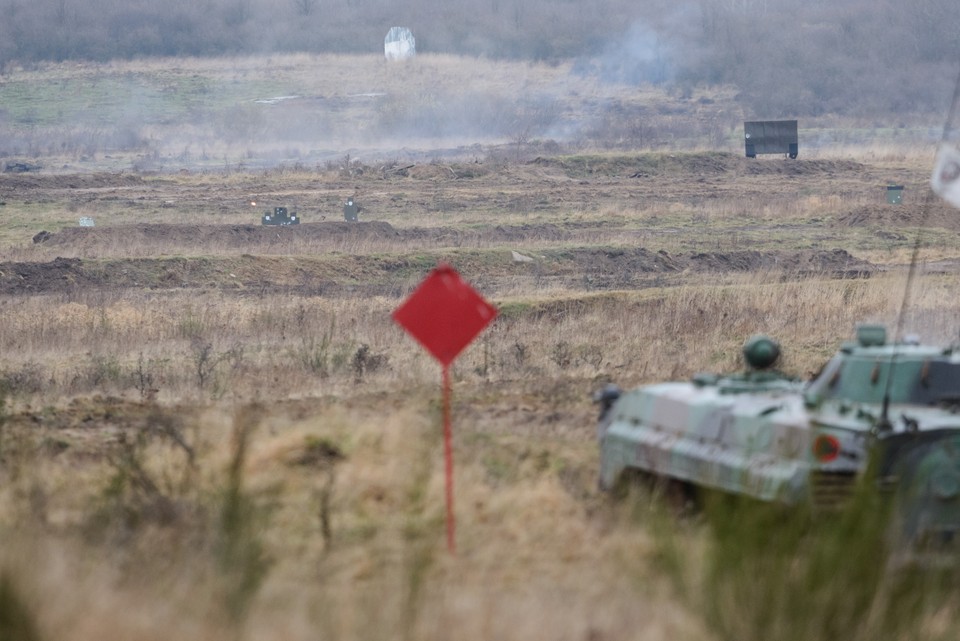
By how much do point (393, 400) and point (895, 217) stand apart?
28.3 metres

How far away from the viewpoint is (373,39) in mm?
93562

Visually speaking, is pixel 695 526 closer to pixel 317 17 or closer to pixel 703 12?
pixel 703 12

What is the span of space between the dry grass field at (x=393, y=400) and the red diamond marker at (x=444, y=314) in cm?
93

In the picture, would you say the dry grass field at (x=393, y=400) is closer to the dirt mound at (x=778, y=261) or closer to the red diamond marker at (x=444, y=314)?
the dirt mound at (x=778, y=261)

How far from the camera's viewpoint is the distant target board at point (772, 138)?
64500 mm

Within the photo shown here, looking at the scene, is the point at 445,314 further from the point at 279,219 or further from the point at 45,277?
the point at 279,219

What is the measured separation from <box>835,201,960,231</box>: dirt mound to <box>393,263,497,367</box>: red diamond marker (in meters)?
31.8

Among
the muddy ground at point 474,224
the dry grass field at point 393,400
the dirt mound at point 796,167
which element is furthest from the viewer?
the dirt mound at point 796,167

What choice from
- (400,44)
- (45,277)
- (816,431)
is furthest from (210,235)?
(400,44)

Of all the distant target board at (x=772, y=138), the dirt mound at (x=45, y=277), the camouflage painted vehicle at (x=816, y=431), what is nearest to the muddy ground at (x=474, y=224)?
the dirt mound at (x=45, y=277)

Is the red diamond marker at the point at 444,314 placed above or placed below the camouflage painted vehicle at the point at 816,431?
above

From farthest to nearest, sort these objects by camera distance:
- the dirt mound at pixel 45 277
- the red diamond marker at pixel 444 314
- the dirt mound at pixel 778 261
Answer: the dirt mound at pixel 778 261 → the dirt mound at pixel 45 277 → the red diamond marker at pixel 444 314

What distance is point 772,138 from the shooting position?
6519 cm

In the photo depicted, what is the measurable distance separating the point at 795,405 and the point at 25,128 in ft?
281
